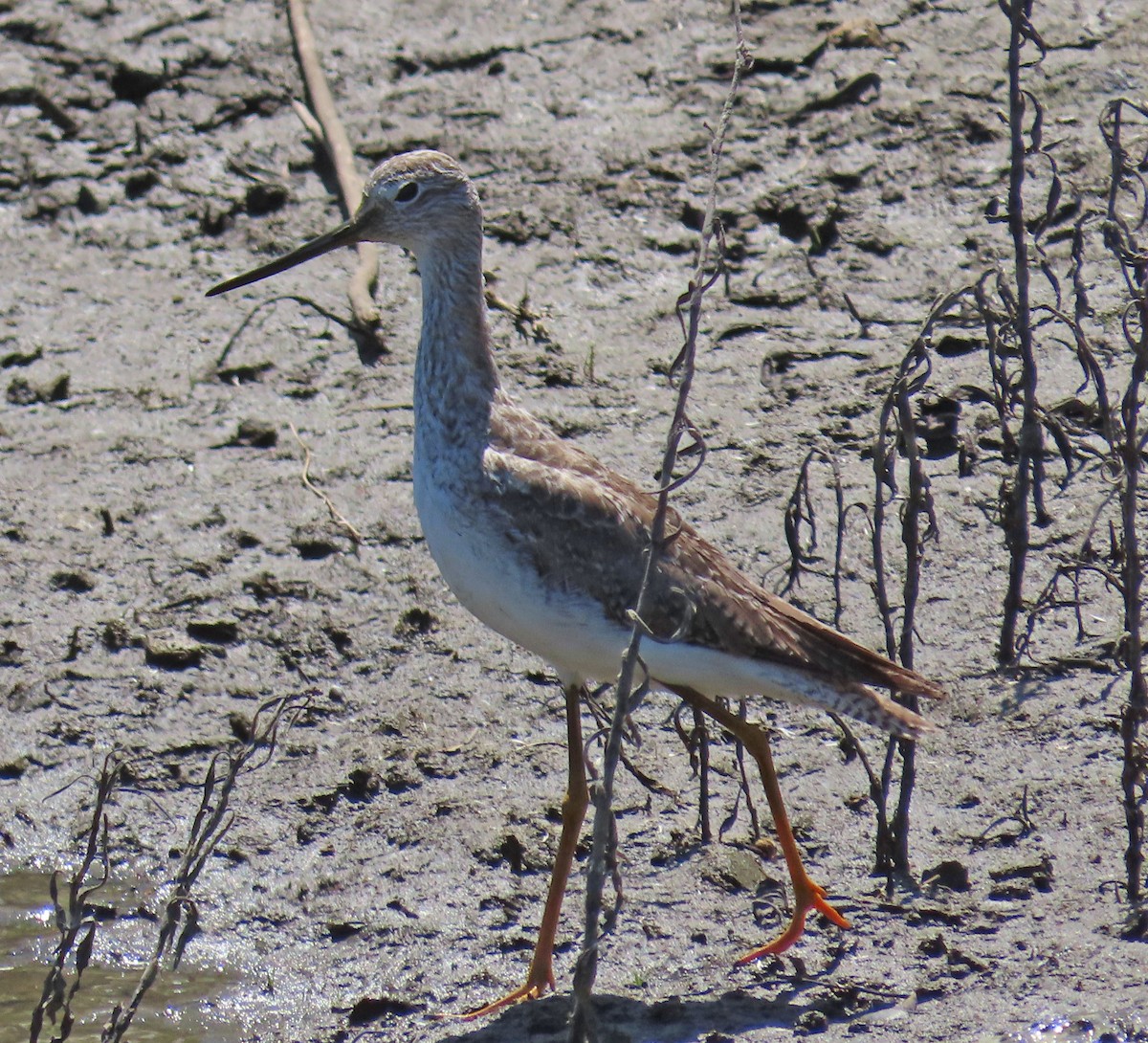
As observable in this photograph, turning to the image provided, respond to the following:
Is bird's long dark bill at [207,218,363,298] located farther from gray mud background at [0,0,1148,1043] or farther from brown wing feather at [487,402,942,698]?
gray mud background at [0,0,1148,1043]

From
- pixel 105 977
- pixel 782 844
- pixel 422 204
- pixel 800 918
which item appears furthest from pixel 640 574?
pixel 105 977

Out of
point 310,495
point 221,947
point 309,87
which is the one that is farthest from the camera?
point 309,87

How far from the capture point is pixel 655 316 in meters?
8.30

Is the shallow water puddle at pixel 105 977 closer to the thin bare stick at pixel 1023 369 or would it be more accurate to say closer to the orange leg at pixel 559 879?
the orange leg at pixel 559 879

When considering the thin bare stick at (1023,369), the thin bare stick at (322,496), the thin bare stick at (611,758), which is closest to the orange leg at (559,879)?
the thin bare stick at (611,758)

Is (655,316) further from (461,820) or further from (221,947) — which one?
(221,947)

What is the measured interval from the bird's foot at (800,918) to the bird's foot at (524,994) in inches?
21.1

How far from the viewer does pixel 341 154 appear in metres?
9.10

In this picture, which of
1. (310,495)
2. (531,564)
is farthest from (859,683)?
(310,495)

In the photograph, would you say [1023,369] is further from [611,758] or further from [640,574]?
[611,758]

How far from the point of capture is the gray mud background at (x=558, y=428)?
533cm

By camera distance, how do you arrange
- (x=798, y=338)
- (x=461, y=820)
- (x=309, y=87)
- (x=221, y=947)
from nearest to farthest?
(x=221, y=947), (x=461, y=820), (x=798, y=338), (x=309, y=87)

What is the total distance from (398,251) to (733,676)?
412 centimetres

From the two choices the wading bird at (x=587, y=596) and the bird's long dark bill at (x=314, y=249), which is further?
the bird's long dark bill at (x=314, y=249)
